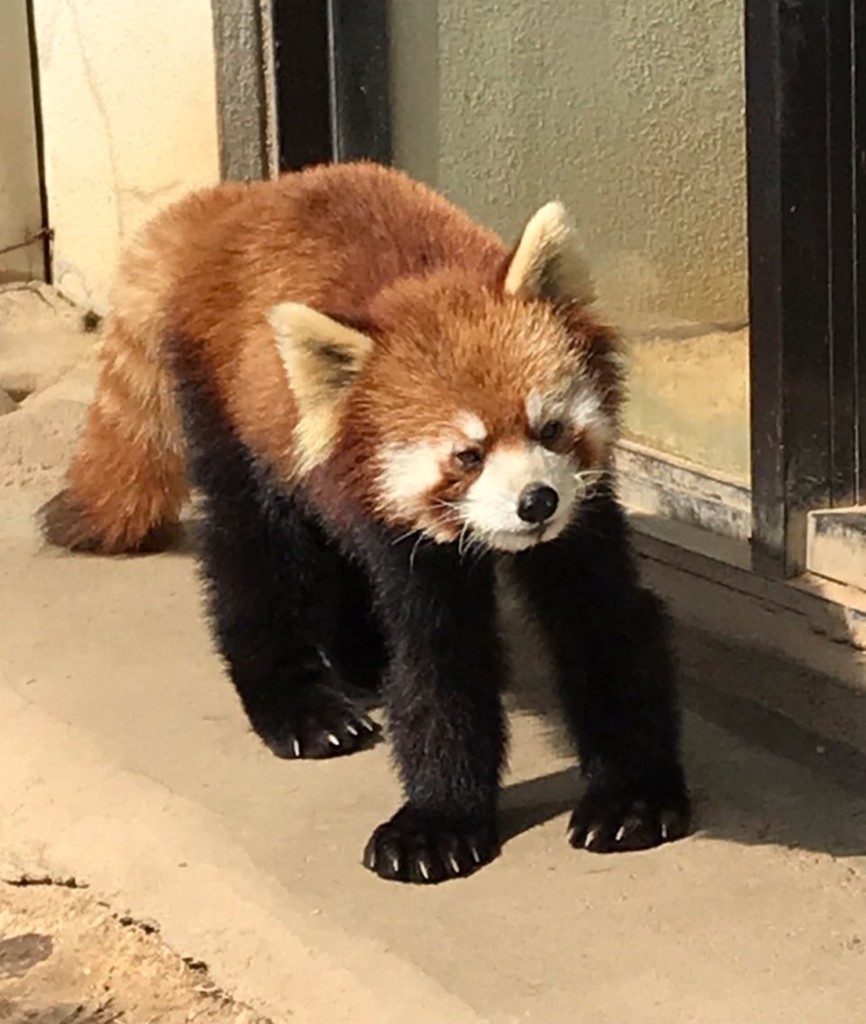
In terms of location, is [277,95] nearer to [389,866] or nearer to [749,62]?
[749,62]

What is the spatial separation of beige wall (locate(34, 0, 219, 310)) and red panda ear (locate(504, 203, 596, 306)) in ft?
6.41

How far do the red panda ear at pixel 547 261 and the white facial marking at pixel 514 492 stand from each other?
8.9 inches

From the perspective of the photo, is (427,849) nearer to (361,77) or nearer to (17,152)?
(361,77)

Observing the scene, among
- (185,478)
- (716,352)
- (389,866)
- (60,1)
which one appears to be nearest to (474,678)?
(389,866)

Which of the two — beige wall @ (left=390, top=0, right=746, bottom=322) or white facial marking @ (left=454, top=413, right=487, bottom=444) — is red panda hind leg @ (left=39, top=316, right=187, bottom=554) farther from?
white facial marking @ (left=454, top=413, right=487, bottom=444)

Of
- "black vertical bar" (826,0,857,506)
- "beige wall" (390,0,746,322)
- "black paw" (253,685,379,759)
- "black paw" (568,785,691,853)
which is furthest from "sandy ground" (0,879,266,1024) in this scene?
"beige wall" (390,0,746,322)

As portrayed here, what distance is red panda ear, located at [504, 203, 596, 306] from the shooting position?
8.25ft

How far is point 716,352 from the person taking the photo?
129 inches

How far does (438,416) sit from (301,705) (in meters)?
0.80

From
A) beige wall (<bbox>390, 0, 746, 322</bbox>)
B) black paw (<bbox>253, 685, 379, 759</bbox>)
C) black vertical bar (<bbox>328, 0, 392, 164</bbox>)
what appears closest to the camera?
Answer: black paw (<bbox>253, 685, 379, 759</bbox>)

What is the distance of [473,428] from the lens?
2418mm

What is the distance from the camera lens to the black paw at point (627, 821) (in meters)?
2.66

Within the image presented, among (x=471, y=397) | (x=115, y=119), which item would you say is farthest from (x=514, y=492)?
(x=115, y=119)

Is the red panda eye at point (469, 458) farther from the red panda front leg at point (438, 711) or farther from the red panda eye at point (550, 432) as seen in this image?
the red panda front leg at point (438, 711)
